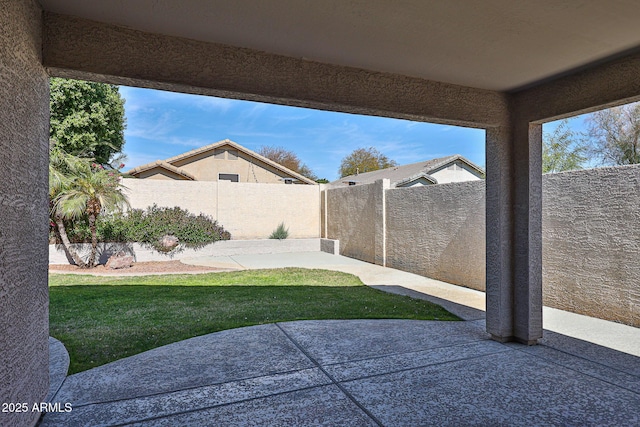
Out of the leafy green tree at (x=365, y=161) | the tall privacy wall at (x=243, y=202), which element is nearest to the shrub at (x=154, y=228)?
the tall privacy wall at (x=243, y=202)

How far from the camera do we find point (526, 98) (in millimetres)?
4895

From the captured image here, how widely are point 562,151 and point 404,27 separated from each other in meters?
16.1

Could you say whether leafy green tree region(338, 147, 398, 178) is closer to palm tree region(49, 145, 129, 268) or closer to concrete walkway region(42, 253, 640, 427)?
palm tree region(49, 145, 129, 268)

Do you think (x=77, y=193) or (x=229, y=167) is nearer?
(x=77, y=193)

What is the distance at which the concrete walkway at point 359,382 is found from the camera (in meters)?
3.22

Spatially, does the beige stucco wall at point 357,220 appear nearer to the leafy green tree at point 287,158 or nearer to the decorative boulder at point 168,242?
the decorative boulder at point 168,242

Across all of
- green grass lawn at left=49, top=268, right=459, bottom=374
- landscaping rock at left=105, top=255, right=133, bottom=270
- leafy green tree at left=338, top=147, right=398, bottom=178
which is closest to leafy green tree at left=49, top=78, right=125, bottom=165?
landscaping rock at left=105, top=255, right=133, bottom=270

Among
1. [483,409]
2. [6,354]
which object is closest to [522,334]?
[483,409]

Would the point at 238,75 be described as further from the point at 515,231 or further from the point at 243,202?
the point at 243,202

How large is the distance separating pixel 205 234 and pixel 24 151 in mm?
12806

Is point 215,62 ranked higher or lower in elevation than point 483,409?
higher

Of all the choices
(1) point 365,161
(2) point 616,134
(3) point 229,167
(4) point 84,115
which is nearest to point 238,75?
(4) point 84,115

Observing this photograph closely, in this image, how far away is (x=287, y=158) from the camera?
43.7 meters

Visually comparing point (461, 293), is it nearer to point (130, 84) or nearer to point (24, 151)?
point (130, 84)
